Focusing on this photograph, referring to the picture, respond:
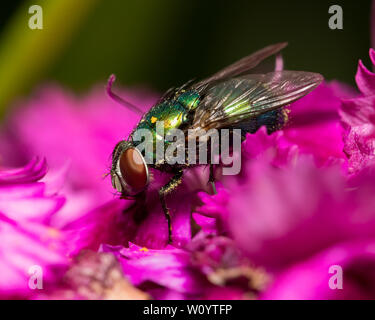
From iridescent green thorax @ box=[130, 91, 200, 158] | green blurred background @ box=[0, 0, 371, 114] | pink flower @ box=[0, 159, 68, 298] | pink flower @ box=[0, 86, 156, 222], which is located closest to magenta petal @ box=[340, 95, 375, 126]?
iridescent green thorax @ box=[130, 91, 200, 158]

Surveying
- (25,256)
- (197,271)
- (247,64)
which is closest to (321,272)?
(197,271)

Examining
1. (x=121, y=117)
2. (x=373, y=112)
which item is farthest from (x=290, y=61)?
(x=373, y=112)

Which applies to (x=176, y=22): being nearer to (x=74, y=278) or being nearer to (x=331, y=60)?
(x=331, y=60)

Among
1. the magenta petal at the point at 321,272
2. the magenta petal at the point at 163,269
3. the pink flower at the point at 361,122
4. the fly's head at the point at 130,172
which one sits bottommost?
→ the magenta petal at the point at 163,269

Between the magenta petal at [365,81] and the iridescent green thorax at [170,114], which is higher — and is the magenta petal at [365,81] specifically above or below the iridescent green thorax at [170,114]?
above

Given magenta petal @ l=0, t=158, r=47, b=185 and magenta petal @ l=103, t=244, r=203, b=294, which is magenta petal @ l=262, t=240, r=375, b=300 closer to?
magenta petal @ l=103, t=244, r=203, b=294

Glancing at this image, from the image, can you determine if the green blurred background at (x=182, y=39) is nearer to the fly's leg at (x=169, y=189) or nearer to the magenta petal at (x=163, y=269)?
the fly's leg at (x=169, y=189)

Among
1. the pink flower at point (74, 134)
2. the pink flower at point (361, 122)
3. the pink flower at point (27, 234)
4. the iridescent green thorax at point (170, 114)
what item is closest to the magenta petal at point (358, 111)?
the pink flower at point (361, 122)

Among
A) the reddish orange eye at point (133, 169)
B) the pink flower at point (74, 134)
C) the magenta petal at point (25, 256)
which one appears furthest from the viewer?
the pink flower at point (74, 134)
